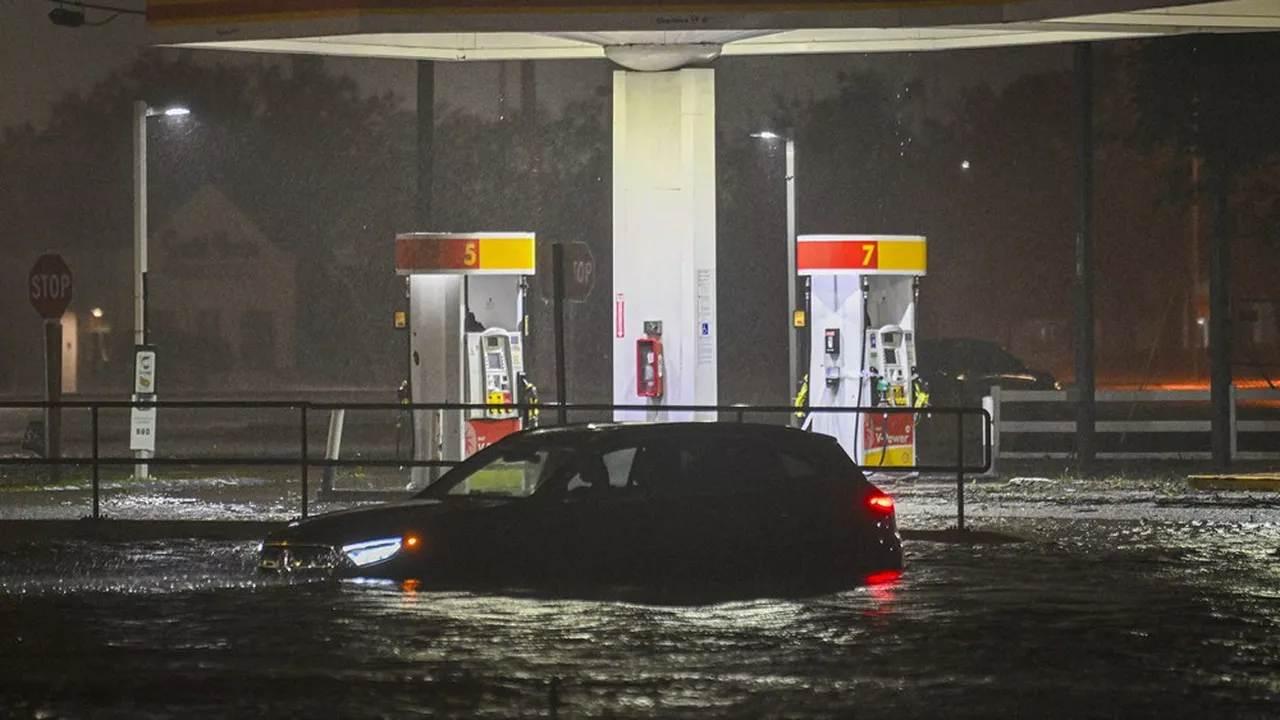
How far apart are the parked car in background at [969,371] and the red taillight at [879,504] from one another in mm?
27400

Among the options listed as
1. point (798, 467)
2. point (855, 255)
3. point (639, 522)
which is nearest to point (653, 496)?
point (639, 522)

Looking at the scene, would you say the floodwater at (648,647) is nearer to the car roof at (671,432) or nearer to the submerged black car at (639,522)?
the submerged black car at (639,522)

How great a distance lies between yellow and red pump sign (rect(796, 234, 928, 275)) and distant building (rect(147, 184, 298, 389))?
58.5 metres

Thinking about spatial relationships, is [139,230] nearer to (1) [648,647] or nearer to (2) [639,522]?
(2) [639,522]

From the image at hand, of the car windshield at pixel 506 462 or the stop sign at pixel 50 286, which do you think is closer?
the car windshield at pixel 506 462

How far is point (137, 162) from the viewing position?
31516 millimetres

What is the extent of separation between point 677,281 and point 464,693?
1534 centimetres

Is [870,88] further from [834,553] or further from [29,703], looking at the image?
[29,703]

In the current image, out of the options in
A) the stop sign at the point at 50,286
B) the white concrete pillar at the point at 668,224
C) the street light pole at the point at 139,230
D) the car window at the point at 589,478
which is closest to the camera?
the car window at the point at 589,478

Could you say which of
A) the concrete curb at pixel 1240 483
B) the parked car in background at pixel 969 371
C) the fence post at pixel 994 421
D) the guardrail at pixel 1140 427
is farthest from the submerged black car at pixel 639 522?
the parked car in background at pixel 969 371

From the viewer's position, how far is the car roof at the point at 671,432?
565 inches

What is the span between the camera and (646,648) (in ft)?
39.2

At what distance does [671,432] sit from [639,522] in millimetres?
713

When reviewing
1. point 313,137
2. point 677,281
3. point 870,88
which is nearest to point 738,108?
point 870,88
